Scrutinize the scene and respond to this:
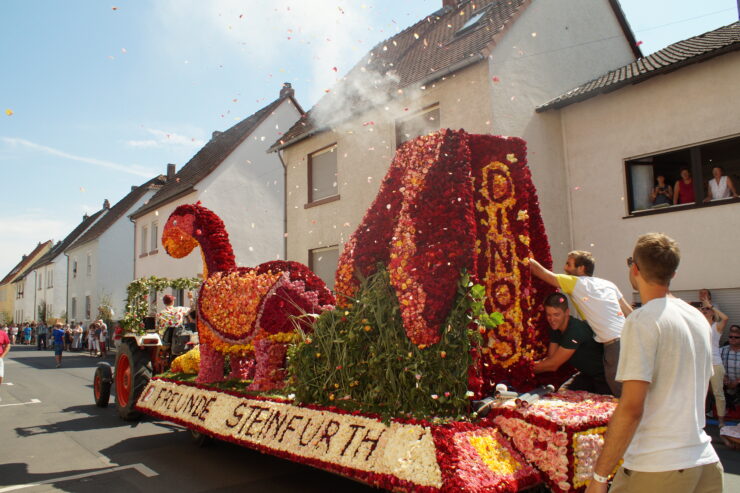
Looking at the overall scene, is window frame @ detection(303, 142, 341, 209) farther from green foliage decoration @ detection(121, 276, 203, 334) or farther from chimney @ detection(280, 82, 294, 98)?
chimney @ detection(280, 82, 294, 98)

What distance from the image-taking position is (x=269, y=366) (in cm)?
565

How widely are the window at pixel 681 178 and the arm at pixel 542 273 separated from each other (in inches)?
267

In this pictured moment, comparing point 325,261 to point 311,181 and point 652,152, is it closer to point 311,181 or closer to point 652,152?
point 311,181

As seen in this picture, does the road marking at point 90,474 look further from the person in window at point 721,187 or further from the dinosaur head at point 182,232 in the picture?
the person in window at point 721,187

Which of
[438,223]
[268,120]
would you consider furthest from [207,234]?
[268,120]

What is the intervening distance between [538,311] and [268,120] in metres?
19.4

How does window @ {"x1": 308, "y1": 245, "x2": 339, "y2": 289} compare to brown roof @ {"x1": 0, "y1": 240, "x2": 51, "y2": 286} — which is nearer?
window @ {"x1": 308, "y1": 245, "x2": 339, "y2": 289}

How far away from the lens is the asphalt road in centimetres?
541

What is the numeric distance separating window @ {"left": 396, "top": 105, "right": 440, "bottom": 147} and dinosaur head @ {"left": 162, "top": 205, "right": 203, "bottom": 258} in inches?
255

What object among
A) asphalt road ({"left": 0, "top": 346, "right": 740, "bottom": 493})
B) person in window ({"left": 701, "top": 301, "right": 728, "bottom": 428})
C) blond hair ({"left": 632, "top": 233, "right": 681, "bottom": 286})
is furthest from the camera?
person in window ({"left": 701, "top": 301, "right": 728, "bottom": 428})

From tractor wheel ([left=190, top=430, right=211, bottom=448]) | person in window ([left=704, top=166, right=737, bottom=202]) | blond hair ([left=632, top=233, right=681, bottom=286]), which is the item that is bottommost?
tractor wheel ([left=190, top=430, right=211, bottom=448])

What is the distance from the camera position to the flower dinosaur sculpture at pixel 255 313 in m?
5.65

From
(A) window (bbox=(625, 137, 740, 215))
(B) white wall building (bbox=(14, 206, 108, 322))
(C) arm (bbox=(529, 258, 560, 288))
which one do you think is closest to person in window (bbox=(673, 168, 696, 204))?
(A) window (bbox=(625, 137, 740, 215))

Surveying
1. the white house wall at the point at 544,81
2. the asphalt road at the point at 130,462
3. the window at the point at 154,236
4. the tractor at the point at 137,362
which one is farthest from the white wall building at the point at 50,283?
the white house wall at the point at 544,81
